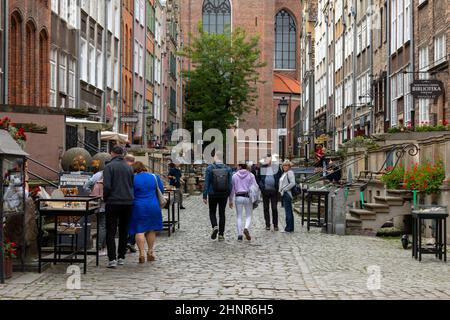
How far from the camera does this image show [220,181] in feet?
59.8

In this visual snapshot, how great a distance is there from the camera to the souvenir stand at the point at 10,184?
11250mm

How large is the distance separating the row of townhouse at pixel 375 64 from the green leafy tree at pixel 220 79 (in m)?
6.07

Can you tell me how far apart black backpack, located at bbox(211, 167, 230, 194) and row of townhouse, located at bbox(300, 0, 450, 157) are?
8.37m

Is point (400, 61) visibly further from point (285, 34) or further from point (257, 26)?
point (285, 34)

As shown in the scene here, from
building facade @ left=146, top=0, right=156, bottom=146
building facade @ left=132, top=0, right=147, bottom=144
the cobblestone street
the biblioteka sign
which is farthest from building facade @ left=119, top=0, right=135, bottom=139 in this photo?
the cobblestone street

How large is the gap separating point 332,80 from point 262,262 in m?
52.3

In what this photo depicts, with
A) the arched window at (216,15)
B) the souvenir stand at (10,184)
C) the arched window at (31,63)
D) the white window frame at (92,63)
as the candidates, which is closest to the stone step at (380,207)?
the souvenir stand at (10,184)

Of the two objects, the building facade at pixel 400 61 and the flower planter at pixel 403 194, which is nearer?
the flower planter at pixel 403 194

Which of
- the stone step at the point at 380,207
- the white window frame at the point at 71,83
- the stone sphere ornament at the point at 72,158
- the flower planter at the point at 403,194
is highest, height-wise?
the white window frame at the point at 71,83

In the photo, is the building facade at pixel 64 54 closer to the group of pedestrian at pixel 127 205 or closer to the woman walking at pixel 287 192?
the woman walking at pixel 287 192

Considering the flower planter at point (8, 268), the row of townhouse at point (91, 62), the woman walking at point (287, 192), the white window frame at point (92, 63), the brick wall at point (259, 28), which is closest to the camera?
the flower planter at point (8, 268)

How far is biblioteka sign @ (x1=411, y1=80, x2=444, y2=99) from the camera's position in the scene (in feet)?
87.6

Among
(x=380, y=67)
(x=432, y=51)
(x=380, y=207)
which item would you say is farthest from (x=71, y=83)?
(x=380, y=207)

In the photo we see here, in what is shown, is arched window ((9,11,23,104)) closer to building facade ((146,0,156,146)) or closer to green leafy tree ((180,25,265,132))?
building facade ((146,0,156,146))
